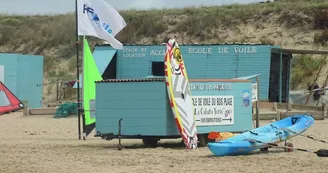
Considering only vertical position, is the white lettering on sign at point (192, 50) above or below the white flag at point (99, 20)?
below

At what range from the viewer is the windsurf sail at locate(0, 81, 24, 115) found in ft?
96.5

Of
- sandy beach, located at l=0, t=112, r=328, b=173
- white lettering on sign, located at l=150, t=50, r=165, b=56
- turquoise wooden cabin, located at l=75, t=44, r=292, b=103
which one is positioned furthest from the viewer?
white lettering on sign, located at l=150, t=50, r=165, b=56

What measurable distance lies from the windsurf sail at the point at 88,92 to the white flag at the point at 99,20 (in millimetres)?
490

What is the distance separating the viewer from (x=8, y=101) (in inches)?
1174

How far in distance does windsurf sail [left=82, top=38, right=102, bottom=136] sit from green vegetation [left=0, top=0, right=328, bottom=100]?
73.2 ft

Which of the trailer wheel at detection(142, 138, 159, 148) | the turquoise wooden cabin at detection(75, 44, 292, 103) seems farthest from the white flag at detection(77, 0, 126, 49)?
the turquoise wooden cabin at detection(75, 44, 292, 103)

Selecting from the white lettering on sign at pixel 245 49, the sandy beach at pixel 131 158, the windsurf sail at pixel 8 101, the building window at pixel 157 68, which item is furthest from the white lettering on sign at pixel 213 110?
the windsurf sail at pixel 8 101

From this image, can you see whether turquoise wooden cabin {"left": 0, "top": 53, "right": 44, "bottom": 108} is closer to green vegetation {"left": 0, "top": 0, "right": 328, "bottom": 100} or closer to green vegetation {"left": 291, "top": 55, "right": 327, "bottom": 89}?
green vegetation {"left": 0, "top": 0, "right": 328, "bottom": 100}

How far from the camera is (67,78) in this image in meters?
40.6

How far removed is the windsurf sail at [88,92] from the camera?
1759 centimetres

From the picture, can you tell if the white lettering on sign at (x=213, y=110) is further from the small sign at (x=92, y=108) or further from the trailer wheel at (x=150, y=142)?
the small sign at (x=92, y=108)

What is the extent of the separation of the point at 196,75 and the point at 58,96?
10.6 meters

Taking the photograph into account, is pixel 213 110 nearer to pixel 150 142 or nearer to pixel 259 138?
pixel 150 142

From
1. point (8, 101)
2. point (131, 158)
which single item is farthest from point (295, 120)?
point (8, 101)
